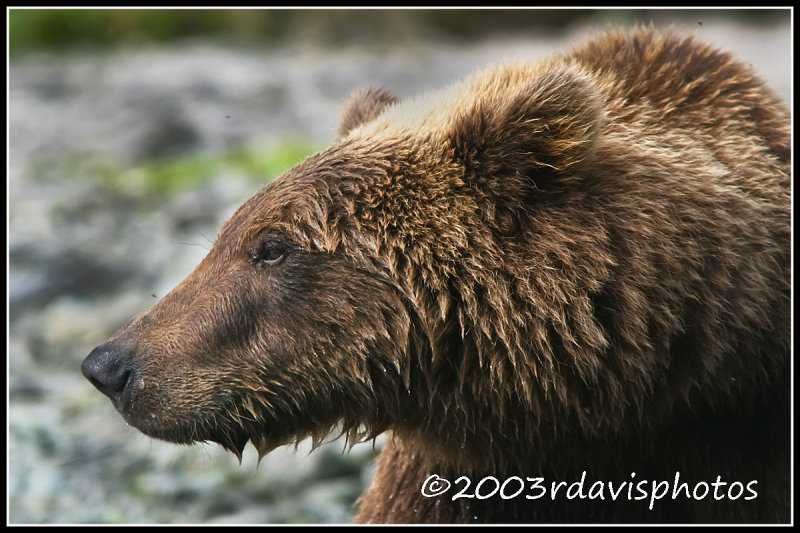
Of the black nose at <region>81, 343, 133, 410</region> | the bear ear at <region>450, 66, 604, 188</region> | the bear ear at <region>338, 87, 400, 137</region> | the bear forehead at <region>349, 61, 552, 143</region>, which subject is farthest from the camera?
the bear ear at <region>338, 87, 400, 137</region>

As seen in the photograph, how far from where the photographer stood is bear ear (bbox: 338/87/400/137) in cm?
495

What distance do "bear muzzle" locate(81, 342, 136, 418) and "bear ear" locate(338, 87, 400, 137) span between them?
165 centimetres

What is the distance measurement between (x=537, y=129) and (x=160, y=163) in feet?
30.3

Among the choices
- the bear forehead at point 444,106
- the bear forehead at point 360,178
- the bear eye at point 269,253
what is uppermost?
the bear forehead at point 444,106

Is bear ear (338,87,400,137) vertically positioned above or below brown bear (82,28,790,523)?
above

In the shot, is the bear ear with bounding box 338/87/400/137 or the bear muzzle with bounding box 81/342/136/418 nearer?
the bear muzzle with bounding box 81/342/136/418

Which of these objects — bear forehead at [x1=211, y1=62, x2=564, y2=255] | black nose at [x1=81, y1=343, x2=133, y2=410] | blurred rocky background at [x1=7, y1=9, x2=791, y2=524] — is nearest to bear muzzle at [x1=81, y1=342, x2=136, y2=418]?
black nose at [x1=81, y1=343, x2=133, y2=410]

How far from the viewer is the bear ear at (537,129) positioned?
394cm

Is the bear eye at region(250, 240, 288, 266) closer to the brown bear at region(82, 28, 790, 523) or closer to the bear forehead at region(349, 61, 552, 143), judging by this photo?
the brown bear at region(82, 28, 790, 523)

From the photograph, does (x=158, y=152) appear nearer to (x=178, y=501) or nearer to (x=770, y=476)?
(x=178, y=501)

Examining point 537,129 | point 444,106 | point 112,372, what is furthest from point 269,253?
point 537,129

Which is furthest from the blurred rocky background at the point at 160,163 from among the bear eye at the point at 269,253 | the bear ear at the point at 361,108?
→ the bear eye at the point at 269,253

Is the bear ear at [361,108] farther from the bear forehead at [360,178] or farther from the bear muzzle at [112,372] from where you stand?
the bear muzzle at [112,372]

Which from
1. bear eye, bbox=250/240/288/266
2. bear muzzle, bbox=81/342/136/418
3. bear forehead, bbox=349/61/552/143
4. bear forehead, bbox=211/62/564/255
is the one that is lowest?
bear muzzle, bbox=81/342/136/418
